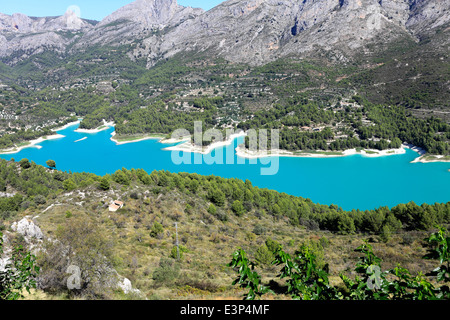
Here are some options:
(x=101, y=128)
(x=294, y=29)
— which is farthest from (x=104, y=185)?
(x=294, y=29)

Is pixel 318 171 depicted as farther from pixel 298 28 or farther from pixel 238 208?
pixel 298 28

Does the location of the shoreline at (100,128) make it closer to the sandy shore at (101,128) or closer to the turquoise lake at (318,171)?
the sandy shore at (101,128)

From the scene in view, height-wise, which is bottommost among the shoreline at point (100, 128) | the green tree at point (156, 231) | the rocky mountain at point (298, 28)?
the green tree at point (156, 231)

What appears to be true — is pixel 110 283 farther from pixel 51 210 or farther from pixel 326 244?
pixel 326 244

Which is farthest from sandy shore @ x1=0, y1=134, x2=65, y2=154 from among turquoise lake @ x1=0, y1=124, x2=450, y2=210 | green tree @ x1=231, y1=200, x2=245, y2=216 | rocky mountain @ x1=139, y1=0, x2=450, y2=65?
rocky mountain @ x1=139, y1=0, x2=450, y2=65

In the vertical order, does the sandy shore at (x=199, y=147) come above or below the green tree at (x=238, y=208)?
above

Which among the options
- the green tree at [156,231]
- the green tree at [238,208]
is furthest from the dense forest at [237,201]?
the green tree at [156,231]

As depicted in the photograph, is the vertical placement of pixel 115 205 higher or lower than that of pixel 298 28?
lower
